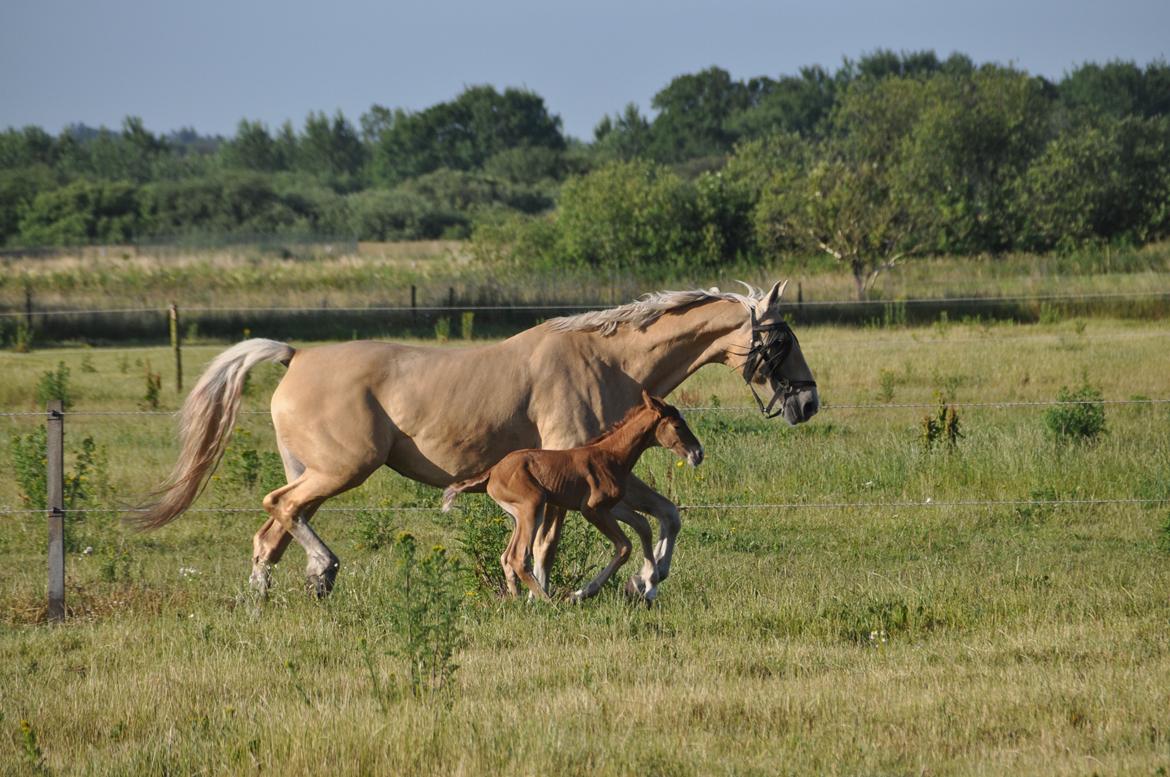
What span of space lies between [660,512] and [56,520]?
139 inches

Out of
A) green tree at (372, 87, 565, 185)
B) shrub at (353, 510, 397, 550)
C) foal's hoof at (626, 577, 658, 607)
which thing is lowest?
shrub at (353, 510, 397, 550)

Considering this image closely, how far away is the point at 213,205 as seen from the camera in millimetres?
65688

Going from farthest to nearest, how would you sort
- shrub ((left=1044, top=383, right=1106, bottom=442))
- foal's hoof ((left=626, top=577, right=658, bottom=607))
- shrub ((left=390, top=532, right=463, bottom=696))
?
shrub ((left=1044, top=383, right=1106, bottom=442)) → foal's hoof ((left=626, top=577, right=658, bottom=607)) → shrub ((left=390, top=532, right=463, bottom=696))

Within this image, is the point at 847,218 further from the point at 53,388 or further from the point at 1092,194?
the point at 53,388

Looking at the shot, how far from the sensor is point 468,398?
7.81m

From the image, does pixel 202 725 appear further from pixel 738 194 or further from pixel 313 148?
pixel 313 148

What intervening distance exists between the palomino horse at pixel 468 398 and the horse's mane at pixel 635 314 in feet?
0.03

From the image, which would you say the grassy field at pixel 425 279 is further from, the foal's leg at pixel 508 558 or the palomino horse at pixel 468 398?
the foal's leg at pixel 508 558

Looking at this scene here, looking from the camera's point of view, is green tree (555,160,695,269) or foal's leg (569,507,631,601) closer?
foal's leg (569,507,631,601)

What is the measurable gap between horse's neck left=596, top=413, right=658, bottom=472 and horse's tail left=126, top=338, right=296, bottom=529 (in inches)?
86.7

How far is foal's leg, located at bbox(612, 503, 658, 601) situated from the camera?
7.59m

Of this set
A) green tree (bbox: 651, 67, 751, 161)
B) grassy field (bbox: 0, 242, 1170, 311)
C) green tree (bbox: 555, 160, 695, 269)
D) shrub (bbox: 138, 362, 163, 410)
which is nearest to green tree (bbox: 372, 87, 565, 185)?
green tree (bbox: 651, 67, 751, 161)

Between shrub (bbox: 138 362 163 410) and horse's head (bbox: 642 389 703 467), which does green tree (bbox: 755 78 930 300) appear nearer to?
shrub (bbox: 138 362 163 410)

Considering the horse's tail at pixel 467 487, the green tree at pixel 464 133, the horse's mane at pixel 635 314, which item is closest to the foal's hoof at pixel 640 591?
the horse's tail at pixel 467 487
